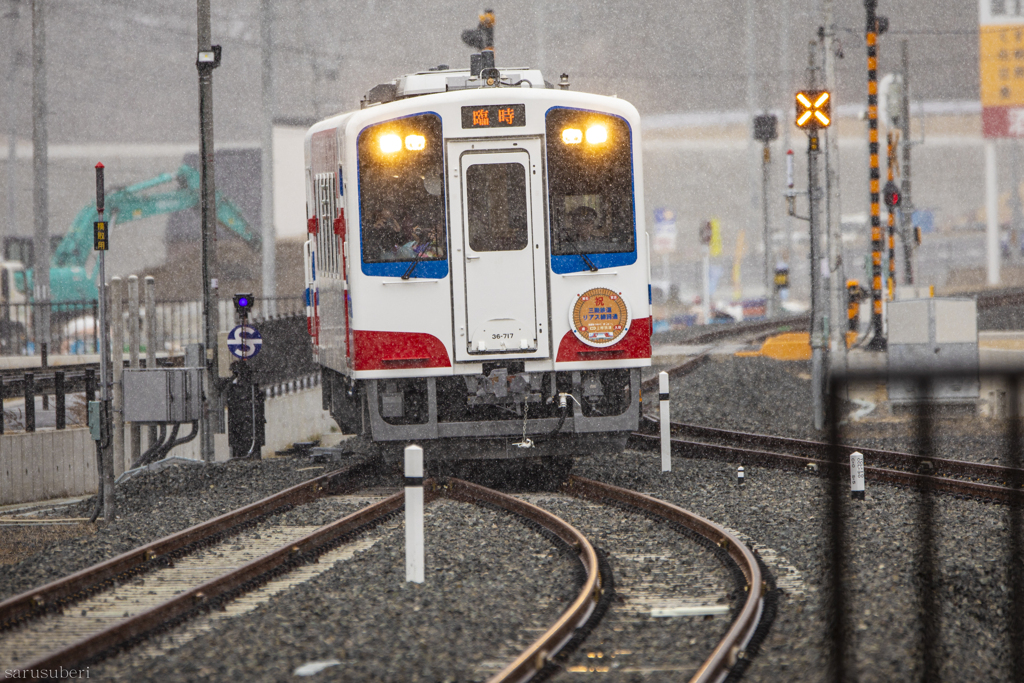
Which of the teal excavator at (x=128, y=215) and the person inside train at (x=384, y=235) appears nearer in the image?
the person inside train at (x=384, y=235)

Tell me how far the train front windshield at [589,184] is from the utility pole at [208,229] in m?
5.76

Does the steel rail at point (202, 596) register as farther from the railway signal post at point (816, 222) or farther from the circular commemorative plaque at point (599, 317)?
the railway signal post at point (816, 222)

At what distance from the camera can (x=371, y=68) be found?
54656 mm

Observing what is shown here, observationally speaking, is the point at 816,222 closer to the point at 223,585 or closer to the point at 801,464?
the point at 801,464

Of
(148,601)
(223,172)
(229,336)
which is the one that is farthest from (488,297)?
(223,172)

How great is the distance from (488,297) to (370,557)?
3282 mm

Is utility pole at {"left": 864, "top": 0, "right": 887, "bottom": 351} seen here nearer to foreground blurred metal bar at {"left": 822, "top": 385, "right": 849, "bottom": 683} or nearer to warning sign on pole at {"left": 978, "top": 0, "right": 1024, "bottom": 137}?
warning sign on pole at {"left": 978, "top": 0, "right": 1024, "bottom": 137}

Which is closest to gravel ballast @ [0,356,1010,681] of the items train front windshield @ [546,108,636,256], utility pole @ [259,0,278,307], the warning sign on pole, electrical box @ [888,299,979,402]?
train front windshield @ [546,108,636,256]

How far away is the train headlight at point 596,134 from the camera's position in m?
10.9

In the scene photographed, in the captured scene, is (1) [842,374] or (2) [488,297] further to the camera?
(2) [488,297]

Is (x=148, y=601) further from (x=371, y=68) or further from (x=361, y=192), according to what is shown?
(x=371, y=68)

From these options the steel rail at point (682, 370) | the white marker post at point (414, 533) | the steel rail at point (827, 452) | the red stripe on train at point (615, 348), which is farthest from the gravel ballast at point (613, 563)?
the steel rail at point (682, 370)

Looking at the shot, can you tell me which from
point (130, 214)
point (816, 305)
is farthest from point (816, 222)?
point (130, 214)

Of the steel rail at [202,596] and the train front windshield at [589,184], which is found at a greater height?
the train front windshield at [589,184]
